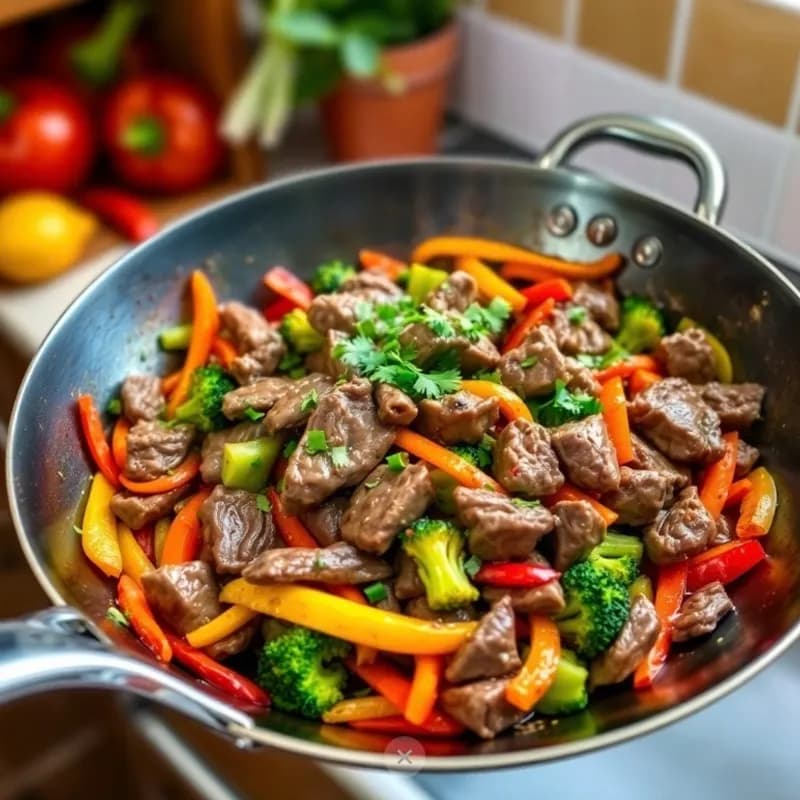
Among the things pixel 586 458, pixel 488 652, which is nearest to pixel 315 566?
pixel 488 652

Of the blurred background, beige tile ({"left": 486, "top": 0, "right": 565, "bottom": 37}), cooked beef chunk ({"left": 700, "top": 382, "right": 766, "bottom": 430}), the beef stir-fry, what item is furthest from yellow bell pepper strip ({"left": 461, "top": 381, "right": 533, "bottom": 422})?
beige tile ({"left": 486, "top": 0, "right": 565, "bottom": 37})

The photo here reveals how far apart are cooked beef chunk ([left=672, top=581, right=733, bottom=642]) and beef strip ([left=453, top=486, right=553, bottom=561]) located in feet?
0.49

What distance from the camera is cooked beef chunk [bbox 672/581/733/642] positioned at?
931mm

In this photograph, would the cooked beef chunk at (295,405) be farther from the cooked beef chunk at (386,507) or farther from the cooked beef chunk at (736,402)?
the cooked beef chunk at (736,402)

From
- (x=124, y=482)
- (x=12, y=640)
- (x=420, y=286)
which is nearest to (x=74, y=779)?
(x=124, y=482)

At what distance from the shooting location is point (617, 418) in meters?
1.06

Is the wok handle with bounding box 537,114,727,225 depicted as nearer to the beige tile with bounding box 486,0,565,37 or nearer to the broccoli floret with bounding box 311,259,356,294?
the broccoli floret with bounding box 311,259,356,294

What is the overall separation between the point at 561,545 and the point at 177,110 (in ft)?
3.68

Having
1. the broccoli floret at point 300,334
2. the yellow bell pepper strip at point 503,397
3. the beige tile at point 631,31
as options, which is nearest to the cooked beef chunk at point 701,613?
the yellow bell pepper strip at point 503,397

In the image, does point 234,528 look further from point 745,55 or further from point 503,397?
point 745,55

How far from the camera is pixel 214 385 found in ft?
3.71

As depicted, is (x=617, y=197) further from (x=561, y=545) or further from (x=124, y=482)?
(x=124, y=482)

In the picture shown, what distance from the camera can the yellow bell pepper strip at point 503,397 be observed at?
1.02 m

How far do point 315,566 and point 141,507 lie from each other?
220 mm
